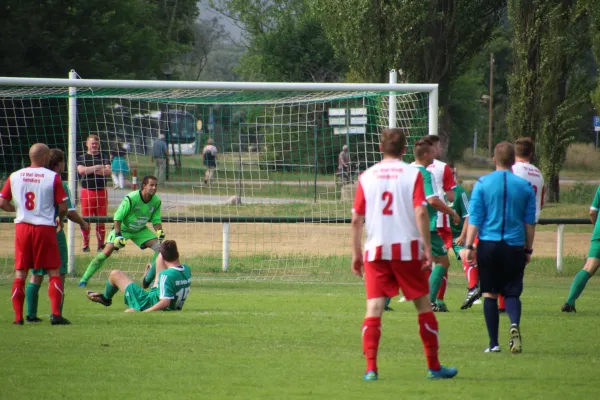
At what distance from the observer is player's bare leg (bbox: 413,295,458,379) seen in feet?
23.3

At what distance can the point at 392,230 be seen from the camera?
7102 millimetres

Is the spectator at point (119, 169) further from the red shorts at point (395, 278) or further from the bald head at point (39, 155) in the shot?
the red shorts at point (395, 278)

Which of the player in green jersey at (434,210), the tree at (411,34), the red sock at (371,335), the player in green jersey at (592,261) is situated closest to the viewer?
the red sock at (371,335)

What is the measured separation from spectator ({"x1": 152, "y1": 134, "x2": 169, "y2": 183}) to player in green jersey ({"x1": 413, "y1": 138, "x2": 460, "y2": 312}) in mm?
9857

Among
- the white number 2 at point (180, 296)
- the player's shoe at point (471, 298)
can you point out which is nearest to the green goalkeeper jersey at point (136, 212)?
the white number 2 at point (180, 296)

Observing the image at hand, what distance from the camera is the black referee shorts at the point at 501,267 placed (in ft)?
27.4

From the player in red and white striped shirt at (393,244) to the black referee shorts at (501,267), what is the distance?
1388 millimetres

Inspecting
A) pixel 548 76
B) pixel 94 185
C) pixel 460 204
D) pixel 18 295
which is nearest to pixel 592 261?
pixel 460 204

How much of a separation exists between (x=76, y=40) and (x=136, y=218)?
30625 millimetres

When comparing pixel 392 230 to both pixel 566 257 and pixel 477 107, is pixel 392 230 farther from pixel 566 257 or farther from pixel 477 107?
pixel 477 107

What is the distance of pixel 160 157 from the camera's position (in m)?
20.6

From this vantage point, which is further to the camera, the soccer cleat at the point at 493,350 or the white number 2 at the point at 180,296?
the white number 2 at the point at 180,296

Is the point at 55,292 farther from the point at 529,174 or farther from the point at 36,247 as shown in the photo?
the point at 529,174

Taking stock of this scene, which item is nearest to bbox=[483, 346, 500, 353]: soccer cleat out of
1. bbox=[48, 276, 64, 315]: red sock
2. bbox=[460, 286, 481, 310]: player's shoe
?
bbox=[460, 286, 481, 310]: player's shoe
